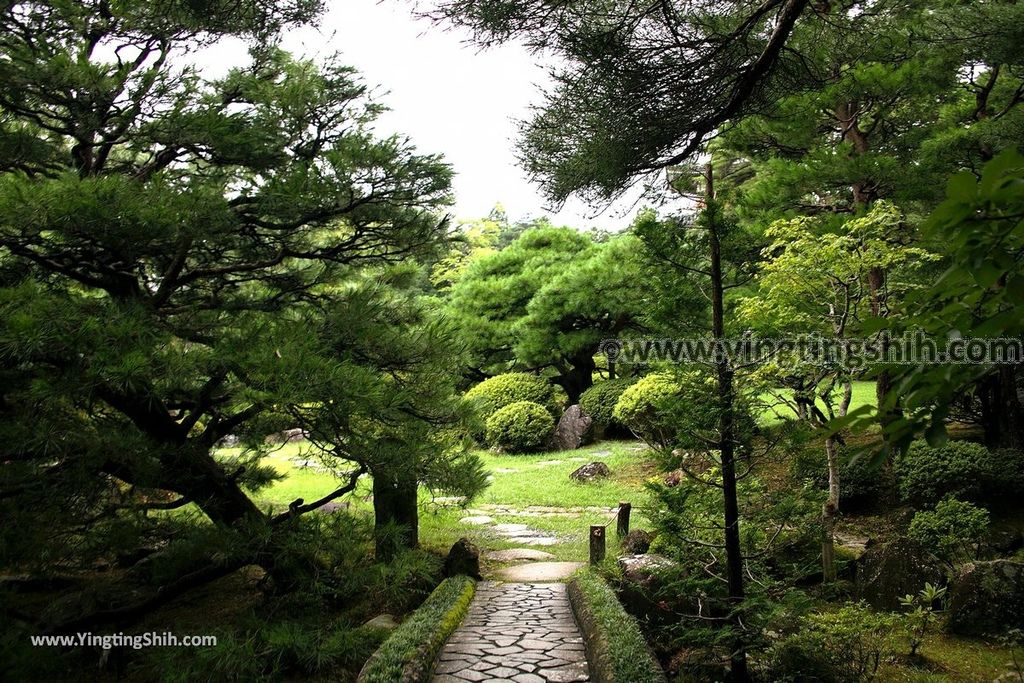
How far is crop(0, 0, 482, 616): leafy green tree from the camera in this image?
3002 millimetres

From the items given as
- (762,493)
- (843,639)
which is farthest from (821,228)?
(843,639)

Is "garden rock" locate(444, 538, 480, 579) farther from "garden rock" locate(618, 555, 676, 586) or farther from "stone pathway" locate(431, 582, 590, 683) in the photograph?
"garden rock" locate(618, 555, 676, 586)

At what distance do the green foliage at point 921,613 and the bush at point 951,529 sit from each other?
50 cm

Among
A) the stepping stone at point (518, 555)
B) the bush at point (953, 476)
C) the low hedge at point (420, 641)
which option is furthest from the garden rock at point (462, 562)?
the bush at point (953, 476)

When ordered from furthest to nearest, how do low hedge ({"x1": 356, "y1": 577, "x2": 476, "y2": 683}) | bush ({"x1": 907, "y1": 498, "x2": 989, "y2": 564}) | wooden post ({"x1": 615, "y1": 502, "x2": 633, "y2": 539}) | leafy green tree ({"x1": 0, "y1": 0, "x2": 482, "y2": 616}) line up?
wooden post ({"x1": 615, "y1": 502, "x2": 633, "y2": 539})
bush ({"x1": 907, "y1": 498, "x2": 989, "y2": 564})
low hedge ({"x1": 356, "y1": 577, "x2": 476, "y2": 683})
leafy green tree ({"x1": 0, "y1": 0, "x2": 482, "y2": 616})

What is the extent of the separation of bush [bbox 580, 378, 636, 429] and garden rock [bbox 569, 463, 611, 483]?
212cm

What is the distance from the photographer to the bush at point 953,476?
612 cm

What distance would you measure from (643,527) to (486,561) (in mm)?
2041

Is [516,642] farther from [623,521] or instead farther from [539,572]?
[623,521]

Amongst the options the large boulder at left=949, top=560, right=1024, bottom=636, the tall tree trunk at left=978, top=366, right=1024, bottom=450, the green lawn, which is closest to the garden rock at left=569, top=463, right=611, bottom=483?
the green lawn

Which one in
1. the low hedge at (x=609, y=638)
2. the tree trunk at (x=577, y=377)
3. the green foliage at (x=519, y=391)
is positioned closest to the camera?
the low hedge at (x=609, y=638)

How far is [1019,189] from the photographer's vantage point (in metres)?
0.93

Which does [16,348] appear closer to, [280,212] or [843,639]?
[280,212]

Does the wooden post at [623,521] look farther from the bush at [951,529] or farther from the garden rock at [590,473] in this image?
the garden rock at [590,473]
